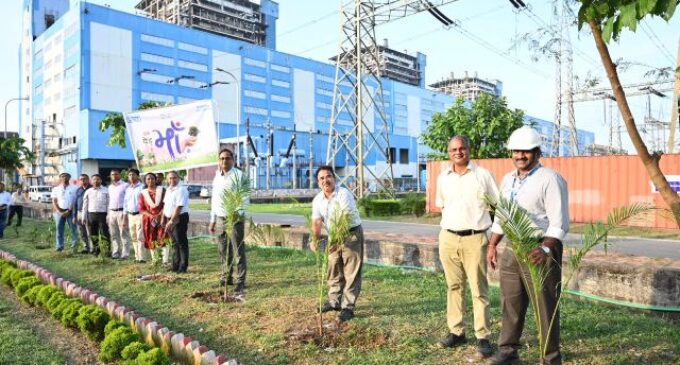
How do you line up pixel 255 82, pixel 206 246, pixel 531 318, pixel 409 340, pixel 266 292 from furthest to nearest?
pixel 255 82 → pixel 206 246 → pixel 266 292 → pixel 531 318 → pixel 409 340

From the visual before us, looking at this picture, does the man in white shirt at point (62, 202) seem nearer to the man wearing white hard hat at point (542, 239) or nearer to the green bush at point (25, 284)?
the green bush at point (25, 284)

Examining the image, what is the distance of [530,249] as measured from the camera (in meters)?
3.37

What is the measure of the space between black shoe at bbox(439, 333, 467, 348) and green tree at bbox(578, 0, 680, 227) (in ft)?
7.63

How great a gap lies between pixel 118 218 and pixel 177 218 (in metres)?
2.15

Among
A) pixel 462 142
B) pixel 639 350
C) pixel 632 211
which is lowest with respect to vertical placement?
pixel 639 350

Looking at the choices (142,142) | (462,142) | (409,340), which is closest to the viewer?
(462,142)

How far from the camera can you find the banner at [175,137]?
8047 mm

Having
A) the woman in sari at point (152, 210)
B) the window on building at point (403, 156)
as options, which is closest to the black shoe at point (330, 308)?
the woman in sari at point (152, 210)

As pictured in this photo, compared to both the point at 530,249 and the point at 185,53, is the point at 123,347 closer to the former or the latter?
the point at 530,249

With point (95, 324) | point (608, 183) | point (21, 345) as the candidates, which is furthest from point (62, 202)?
point (608, 183)

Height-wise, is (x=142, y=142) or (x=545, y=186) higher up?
(x=142, y=142)

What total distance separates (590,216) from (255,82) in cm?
4652

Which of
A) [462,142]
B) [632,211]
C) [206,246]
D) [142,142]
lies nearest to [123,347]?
[462,142]

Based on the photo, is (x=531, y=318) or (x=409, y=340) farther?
(x=531, y=318)
